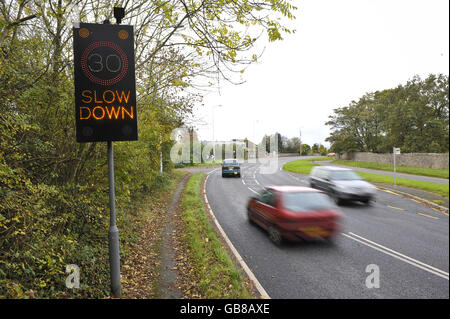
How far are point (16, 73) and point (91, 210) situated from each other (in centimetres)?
302

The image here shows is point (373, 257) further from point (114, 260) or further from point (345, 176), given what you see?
point (114, 260)

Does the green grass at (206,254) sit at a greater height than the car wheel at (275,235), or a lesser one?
lesser

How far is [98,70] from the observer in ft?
9.46

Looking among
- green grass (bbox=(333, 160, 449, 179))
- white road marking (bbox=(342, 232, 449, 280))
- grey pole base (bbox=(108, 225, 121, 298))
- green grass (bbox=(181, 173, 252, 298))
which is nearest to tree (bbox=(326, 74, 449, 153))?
green grass (bbox=(333, 160, 449, 179))

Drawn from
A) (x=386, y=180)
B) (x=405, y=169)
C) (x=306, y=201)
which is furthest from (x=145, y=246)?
(x=405, y=169)

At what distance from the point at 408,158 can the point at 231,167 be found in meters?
2.65

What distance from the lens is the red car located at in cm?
264

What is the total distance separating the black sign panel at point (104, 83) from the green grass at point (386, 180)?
7.82 feet

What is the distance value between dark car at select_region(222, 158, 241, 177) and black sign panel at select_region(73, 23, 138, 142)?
1.81 meters

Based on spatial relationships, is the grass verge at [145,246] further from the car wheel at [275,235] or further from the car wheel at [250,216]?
the car wheel at [275,235]

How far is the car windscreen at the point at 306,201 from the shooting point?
8.59 feet

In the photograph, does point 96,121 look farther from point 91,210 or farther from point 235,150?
point 91,210

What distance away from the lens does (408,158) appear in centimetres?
219

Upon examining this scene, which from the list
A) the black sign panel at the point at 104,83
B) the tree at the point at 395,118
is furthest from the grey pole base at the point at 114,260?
the tree at the point at 395,118
